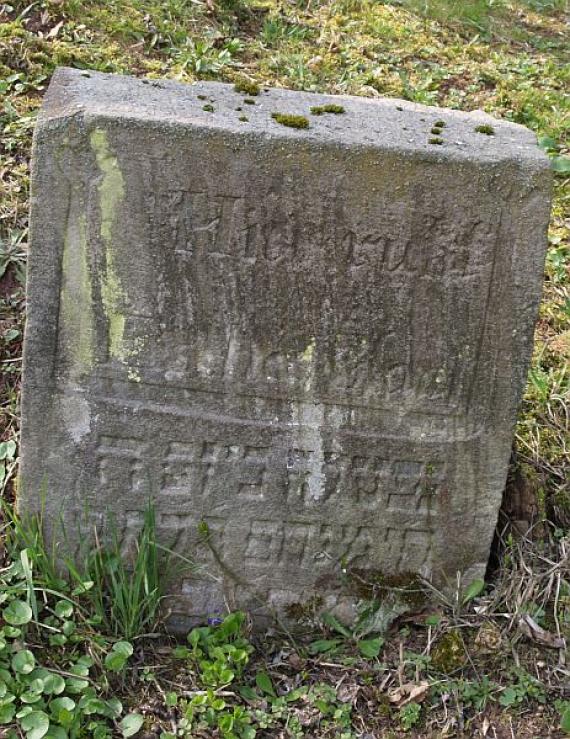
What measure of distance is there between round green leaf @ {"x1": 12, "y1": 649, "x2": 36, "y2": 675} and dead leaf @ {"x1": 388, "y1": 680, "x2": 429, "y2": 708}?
1047mm

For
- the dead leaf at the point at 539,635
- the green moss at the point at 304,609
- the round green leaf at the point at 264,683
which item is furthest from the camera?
the green moss at the point at 304,609

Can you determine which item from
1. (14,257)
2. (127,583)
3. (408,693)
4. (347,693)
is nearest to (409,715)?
(408,693)

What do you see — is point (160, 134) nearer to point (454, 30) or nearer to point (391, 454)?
point (391, 454)

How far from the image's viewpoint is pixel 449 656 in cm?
287

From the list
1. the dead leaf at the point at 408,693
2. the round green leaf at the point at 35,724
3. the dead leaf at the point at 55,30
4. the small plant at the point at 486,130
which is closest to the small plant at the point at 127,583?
the round green leaf at the point at 35,724

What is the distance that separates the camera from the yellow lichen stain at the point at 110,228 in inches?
93.6

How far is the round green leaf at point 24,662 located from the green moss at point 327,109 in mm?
1675

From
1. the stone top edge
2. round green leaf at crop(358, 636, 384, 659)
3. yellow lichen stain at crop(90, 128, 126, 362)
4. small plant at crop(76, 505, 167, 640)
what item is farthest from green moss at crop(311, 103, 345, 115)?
round green leaf at crop(358, 636, 384, 659)

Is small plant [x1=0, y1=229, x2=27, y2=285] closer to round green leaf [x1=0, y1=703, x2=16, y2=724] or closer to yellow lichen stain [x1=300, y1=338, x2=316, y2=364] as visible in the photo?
yellow lichen stain [x1=300, y1=338, x2=316, y2=364]

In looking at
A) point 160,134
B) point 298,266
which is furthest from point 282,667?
point 160,134

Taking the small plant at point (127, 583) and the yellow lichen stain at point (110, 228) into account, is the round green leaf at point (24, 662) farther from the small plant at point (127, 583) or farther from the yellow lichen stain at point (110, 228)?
the yellow lichen stain at point (110, 228)

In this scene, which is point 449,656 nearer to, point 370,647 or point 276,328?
point 370,647

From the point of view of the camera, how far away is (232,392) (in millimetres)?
2682

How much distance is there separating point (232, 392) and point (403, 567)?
0.83 metres
